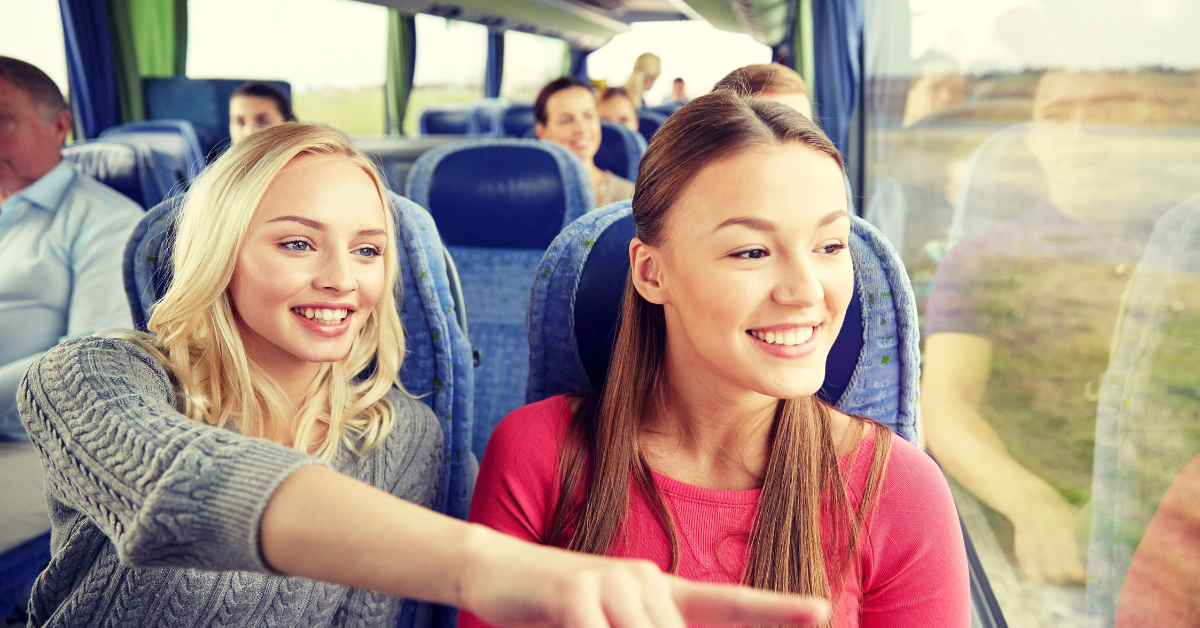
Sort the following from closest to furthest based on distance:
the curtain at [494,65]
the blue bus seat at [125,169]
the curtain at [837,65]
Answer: the blue bus seat at [125,169] < the curtain at [837,65] < the curtain at [494,65]

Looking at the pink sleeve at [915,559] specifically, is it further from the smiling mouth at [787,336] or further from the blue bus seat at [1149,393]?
the blue bus seat at [1149,393]

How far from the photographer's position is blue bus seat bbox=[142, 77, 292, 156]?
4977 mm

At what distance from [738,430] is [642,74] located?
6.83m

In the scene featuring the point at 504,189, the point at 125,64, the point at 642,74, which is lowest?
the point at 504,189

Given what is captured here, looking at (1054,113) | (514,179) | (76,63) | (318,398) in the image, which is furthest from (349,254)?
(76,63)

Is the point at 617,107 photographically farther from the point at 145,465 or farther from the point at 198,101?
the point at 145,465

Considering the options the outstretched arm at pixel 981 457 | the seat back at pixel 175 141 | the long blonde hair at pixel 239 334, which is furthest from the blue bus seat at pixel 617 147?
the long blonde hair at pixel 239 334

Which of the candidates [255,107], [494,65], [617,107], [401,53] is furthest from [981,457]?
[494,65]

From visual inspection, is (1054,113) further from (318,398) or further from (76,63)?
(76,63)

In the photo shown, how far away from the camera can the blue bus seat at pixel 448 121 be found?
27.0ft

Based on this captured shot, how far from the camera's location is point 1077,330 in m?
1.57

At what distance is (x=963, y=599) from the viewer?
3.00 ft

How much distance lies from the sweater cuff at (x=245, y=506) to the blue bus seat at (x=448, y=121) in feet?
26.1

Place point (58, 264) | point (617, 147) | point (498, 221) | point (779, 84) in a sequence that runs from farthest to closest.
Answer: point (617, 147) < point (498, 221) < point (779, 84) < point (58, 264)
